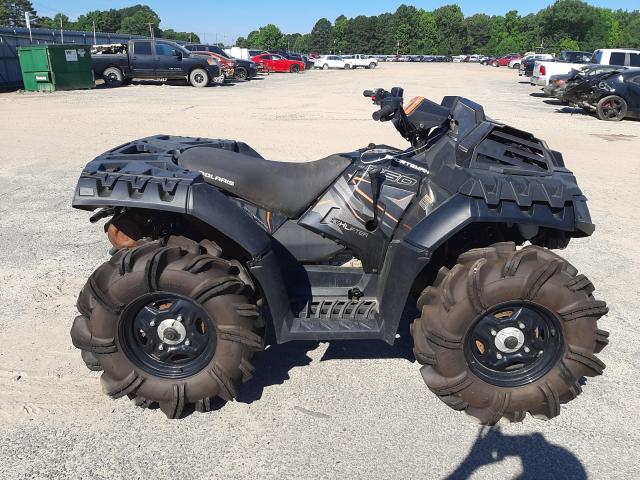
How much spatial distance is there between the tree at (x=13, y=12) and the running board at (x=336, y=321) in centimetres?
9208

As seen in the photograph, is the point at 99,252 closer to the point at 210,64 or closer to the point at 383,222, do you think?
the point at 383,222

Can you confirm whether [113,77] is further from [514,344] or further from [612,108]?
[514,344]

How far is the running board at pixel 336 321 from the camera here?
321 cm

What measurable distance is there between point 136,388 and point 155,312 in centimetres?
45

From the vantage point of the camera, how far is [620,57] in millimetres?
20422

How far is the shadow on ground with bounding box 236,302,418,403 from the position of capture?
3.54 m

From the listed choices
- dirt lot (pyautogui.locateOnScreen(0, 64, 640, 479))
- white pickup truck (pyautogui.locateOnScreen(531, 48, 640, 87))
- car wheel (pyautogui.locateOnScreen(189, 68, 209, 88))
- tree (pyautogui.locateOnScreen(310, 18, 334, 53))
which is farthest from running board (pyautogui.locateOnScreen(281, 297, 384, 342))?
tree (pyautogui.locateOnScreen(310, 18, 334, 53))

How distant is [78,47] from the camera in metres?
A: 21.1

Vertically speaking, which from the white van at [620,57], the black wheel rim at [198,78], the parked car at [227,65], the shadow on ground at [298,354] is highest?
the white van at [620,57]

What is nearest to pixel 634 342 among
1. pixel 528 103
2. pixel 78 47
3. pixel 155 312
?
pixel 155 312

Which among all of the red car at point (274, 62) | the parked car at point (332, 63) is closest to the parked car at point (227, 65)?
the red car at point (274, 62)

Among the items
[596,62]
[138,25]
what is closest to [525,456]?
[596,62]

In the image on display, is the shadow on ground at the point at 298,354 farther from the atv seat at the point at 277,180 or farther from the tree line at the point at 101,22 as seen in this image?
the tree line at the point at 101,22

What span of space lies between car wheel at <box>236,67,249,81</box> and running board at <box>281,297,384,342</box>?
91.7 feet
